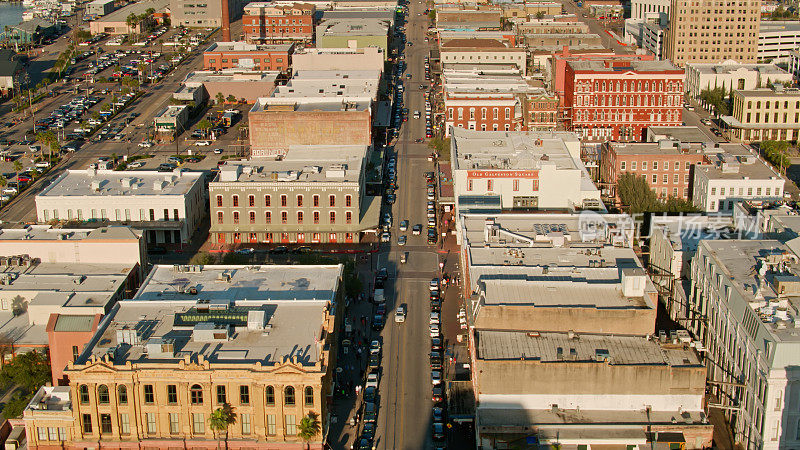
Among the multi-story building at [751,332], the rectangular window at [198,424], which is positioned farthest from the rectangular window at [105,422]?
the multi-story building at [751,332]

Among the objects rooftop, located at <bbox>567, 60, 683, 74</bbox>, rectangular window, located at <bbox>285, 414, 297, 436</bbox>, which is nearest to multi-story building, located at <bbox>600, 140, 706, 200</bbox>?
rooftop, located at <bbox>567, 60, 683, 74</bbox>

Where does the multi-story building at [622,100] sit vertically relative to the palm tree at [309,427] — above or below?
above

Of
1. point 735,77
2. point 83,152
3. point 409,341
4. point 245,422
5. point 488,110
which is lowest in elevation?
point 409,341

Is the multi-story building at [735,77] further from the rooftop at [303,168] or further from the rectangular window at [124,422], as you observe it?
the rectangular window at [124,422]

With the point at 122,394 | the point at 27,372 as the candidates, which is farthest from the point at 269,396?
the point at 27,372

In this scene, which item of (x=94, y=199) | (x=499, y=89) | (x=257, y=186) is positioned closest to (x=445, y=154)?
(x=499, y=89)

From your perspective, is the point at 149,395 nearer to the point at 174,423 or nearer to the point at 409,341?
the point at 174,423

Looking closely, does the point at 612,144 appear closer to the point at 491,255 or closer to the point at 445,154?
the point at 445,154
